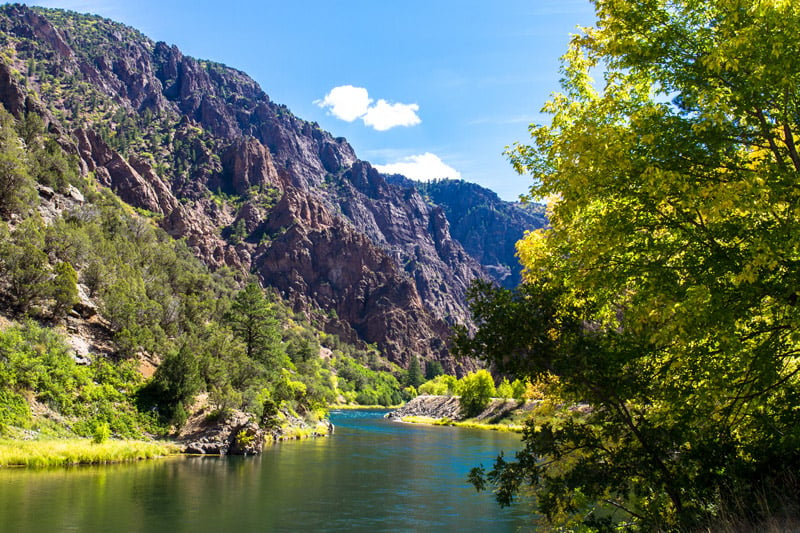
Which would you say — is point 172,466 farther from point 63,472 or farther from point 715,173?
point 715,173

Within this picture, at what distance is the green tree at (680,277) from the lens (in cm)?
747

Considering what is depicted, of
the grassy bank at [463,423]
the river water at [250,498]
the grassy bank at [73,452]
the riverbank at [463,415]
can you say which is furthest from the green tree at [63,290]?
the grassy bank at [463,423]

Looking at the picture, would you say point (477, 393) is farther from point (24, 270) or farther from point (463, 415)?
point (24, 270)

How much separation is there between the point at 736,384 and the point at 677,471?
1825mm

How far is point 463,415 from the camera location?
90875 mm

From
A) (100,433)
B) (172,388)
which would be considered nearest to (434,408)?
→ (172,388)

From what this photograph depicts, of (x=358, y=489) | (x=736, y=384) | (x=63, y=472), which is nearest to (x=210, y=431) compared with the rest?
(x=63, y=472)

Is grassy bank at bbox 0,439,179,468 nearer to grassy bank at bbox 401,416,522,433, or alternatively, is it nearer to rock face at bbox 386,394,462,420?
grassy bank at bbox 401,416,522,433

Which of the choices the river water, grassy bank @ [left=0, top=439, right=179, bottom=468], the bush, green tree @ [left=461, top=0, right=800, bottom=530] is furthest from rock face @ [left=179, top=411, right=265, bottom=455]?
green tree @ [left=461, top=0, right=800, bottom=530]

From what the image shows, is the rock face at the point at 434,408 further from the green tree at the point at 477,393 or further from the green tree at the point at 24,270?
the green tree at the point at 24,270

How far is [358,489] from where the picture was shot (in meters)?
28.5

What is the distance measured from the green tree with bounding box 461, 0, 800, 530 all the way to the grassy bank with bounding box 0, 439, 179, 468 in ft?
93.2

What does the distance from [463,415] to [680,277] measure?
8638 cm

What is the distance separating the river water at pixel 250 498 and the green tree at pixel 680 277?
1395 cm
